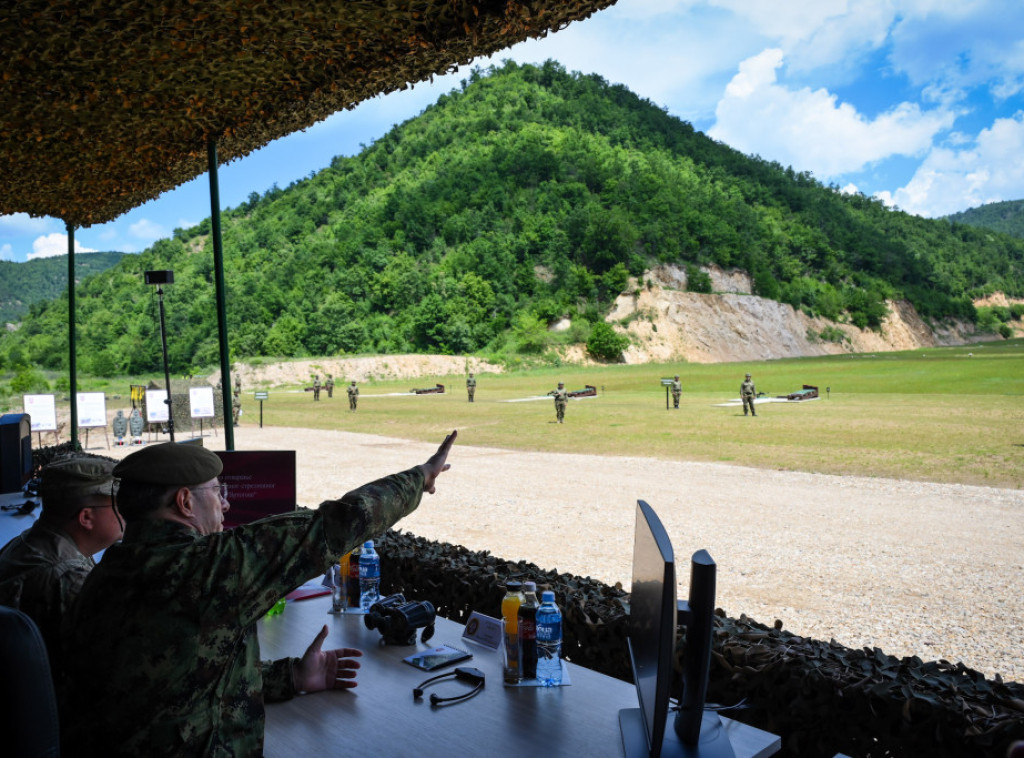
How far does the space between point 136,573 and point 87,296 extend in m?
69.6

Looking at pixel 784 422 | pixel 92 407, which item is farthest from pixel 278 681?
pixel 784 422

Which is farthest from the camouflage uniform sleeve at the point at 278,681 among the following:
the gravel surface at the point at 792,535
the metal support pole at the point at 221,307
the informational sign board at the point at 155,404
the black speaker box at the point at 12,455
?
the informational sign board at the point at 155,404

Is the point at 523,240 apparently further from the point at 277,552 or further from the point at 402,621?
the point at 277,552

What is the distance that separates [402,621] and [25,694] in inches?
58.5

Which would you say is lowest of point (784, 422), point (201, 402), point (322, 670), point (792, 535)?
point (792, 535)

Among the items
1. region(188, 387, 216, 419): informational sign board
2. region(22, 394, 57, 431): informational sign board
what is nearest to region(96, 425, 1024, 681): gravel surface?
region(22, 394, 57, 431): informational sign board

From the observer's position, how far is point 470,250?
98.2m

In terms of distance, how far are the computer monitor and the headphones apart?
50 cm

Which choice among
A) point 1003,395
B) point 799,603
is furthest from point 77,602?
point 1003,395

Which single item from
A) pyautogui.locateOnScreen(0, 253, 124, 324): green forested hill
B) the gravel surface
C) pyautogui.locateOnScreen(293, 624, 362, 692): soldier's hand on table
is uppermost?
pyautogui.locateOnScreen(0, 253, 124, 324): green forested hill

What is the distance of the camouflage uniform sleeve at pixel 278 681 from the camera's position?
7.43 feet

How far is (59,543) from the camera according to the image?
2.33 meters

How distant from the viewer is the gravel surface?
6012 mm

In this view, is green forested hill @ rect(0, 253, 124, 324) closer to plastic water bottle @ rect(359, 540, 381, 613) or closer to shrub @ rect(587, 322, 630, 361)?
shrub @ rect(587, 322, 630, 361)
